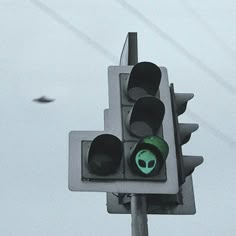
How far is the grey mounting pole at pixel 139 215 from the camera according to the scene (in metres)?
3.75

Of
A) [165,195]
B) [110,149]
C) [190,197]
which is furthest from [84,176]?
[190,197]

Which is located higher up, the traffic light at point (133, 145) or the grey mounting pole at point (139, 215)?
the traffic light at point (133, 145)

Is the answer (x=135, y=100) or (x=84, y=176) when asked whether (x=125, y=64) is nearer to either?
(x=135, y=100)

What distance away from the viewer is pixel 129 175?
382 cm

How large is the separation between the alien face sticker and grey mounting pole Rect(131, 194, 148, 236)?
0.19 metres

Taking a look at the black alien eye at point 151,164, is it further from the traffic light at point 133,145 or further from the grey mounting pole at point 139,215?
the grey mounting pole at point 139,215

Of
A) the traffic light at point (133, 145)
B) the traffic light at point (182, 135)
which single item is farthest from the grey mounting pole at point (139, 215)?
the traffic light at point (182, 135)

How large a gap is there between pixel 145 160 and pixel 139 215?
345mm

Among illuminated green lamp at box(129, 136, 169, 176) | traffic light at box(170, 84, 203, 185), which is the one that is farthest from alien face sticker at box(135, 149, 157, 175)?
traffic light at box(170, 84, 203, 185)

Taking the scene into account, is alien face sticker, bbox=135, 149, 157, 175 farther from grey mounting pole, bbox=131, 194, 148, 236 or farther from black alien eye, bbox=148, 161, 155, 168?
grey mounting pole, bbox=131, 194, 148, 236

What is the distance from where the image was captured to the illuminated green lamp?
3.83 metres

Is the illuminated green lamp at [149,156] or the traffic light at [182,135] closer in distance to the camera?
the illuminated green lamp at [149,156]

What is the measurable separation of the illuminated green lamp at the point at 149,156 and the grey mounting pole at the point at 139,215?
0.63 feet

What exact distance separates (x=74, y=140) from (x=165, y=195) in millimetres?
699
